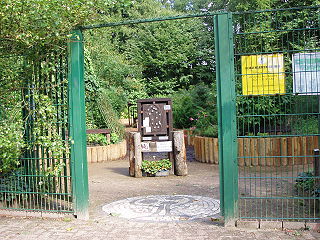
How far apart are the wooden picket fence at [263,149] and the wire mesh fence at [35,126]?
14.4ft

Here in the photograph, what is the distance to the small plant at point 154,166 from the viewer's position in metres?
9.04

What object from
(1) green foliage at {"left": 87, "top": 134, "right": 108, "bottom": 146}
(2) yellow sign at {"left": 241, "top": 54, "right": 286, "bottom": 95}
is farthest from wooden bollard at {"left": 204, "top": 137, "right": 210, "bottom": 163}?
(2) yellow sign at {"left": 241, "top": 54, "right": 286, "bottom": 95}

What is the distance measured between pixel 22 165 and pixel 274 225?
3.86 meters

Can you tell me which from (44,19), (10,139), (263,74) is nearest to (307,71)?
(263,74)

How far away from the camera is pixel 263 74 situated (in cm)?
487

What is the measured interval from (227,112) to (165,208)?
A: 201 centimetres

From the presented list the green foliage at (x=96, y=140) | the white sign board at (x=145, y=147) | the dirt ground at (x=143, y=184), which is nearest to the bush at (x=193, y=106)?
the green foliage at (x=96, y=140)

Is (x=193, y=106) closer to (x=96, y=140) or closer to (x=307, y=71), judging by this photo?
(x=96, y=140)

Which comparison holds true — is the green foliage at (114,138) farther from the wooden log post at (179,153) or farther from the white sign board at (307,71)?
the white sign board at (307,71)

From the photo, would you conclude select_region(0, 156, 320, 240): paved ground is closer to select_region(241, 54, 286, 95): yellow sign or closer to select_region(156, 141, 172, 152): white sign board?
select_region(241, 54, 286, 95): yellow sign

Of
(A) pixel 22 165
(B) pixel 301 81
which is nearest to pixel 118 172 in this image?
(A) pixel 22 165

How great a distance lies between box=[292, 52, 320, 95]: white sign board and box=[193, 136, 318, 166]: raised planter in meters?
3.94

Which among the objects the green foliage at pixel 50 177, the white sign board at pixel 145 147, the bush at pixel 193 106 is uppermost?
the bush at pixel 193 106

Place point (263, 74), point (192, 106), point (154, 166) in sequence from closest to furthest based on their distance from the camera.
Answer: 1. point (263, 74)
2. point (154, 166)
3. point (192, 106)
